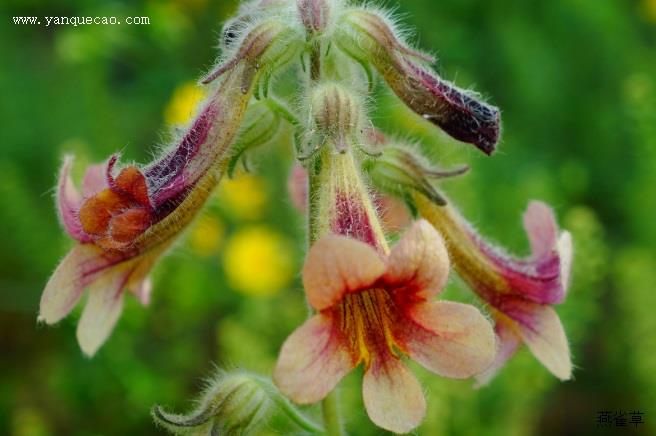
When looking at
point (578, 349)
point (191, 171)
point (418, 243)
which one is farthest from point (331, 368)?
point (578, 349)

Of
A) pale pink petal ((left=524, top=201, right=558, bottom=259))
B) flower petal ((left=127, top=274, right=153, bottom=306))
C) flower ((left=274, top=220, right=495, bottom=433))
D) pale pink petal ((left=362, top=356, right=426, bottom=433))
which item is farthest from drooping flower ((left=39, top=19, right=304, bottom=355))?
pale pink petal ((left=524, top=201, right=558, bottom=259))

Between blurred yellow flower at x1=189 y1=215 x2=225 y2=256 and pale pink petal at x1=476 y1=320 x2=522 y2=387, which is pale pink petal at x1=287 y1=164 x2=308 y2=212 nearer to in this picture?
pale pink petal at x1=476 y1=320 x2=522 y2=387

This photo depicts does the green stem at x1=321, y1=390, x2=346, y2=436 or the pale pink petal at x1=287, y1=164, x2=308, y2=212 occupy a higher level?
the pale pink petal at x1=287, y1=164, x2=308, y2=212

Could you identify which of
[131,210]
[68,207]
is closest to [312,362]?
[131,210]

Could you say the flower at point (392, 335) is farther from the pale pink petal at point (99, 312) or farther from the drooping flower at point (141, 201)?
the pale pink petal at point (99, 312)

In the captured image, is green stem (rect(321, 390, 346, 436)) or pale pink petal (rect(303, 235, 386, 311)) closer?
pale pink petal (rect(303, 235, 386, 311))
